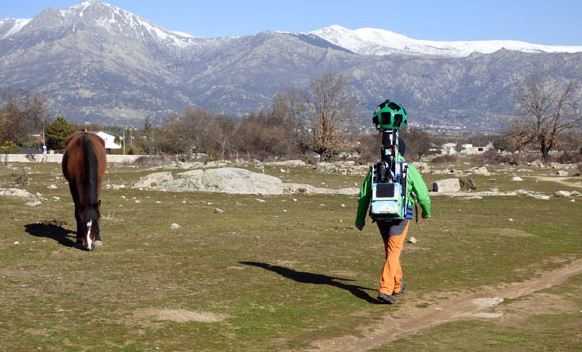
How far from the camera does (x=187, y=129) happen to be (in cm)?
11612

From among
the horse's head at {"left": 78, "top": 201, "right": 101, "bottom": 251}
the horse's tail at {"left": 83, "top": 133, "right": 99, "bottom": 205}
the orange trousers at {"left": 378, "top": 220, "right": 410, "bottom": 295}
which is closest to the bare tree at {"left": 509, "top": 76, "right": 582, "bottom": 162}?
the horse's tail at {"left": 83, "top": 133, "right": 99, "bottom": 205}

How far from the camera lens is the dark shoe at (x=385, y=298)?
43.3 feet

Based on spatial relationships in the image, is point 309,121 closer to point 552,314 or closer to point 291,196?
point 291,196

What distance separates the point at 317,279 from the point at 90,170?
6066 mm

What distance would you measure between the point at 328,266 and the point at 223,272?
2.74m

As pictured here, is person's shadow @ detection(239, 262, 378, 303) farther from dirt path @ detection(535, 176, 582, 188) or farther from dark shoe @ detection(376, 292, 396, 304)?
dirt path @ detection(535, 176, 582, 188)

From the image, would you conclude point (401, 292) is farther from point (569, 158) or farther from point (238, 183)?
point (569, 158)

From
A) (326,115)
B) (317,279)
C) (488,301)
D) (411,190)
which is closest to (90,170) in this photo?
(317,279)

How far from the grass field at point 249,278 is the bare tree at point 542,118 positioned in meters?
74.2

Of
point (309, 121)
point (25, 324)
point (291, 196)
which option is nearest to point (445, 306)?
point (25, 324)

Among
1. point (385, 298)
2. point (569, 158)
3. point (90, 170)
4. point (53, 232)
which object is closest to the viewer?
point (385, 298)

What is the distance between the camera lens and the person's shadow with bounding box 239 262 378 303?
14127 millimetres

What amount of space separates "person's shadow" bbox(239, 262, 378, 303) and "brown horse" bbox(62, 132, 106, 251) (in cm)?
374

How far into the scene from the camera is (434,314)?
42.1 feet
